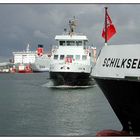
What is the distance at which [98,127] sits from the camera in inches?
722

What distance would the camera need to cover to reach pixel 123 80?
1149cm

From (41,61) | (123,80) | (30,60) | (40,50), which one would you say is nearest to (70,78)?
(123,80)

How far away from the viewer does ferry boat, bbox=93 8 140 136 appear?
A: 11258 mm

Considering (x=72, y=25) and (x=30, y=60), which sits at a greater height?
(x=72, y=25)

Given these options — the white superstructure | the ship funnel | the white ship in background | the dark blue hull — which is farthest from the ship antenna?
the white superstructure

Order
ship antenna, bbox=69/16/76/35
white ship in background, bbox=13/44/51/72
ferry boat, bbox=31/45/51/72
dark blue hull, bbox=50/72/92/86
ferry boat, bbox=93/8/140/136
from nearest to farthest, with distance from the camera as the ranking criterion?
ferry boat, bbox=93/8/140/136 → dark blue hull, bbox=50/72/92/86 → ship antenna, bbox=69/16/76/35 → ferry boat, bbox=31/45/51/72 → white ship in background, bbox=13/44/51/72

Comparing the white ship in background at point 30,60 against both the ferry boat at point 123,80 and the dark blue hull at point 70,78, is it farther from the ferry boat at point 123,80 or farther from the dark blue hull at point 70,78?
the ferry boat at point 123,80

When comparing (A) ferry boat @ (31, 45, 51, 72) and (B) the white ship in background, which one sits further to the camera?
(B) the white ship in background

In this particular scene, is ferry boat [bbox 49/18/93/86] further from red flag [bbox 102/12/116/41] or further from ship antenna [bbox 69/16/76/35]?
red flag [bbox 102/12/116/41]

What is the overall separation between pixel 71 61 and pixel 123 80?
113ft

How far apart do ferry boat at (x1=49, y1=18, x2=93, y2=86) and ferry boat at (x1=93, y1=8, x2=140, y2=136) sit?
31.1 metres

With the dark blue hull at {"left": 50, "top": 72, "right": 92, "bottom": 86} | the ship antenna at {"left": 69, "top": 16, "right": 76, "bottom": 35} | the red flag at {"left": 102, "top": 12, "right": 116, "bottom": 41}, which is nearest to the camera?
the red flag at {"left": 102, "top": 12, "right": 116, "bottom": 41}

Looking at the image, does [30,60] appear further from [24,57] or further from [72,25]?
[72,25]

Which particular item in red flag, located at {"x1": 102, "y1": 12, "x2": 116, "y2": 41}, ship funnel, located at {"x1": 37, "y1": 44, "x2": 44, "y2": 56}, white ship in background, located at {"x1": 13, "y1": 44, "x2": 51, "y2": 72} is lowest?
white ship in background, located at {"x1": 13, "y1": 44, "x2": 51, "y2": 72}
